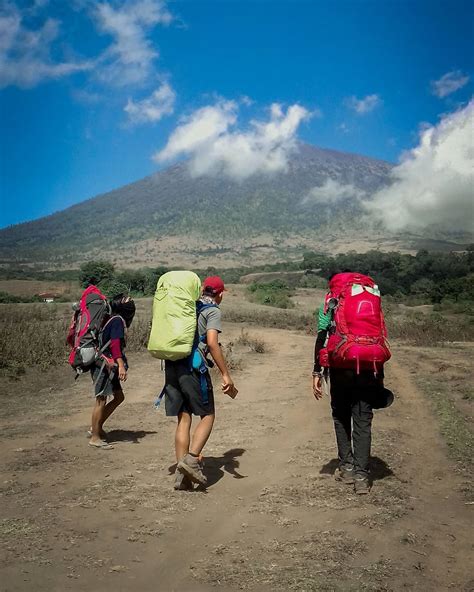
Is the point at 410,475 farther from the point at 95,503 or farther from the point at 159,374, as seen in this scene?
the point at 159,374

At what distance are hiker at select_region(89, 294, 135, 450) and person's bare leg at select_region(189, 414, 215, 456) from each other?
4.43 ft

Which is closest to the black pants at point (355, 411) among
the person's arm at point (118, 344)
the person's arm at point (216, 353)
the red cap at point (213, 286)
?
the person's arm at point (216, 353)

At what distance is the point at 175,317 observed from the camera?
13.3 ft

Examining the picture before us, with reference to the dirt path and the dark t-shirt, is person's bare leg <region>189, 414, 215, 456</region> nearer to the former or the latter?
the dirt path

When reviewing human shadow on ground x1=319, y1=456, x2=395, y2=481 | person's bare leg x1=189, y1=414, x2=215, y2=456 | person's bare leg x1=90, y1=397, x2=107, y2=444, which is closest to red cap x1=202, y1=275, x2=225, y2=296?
person's bare leg x1=189, y1=414, x2=215, y2=456

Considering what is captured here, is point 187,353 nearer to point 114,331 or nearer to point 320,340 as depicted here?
point 320,340

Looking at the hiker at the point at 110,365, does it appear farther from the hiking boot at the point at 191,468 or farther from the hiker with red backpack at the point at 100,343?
the hiking boot at the point at 191,468

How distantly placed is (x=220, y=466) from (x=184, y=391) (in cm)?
102

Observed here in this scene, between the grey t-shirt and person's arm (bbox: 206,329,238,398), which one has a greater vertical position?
the grey t-shirt

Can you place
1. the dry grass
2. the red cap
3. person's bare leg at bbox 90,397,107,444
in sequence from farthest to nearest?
the dry grass → person's bare leg at bbox 90,397,107,444 → the red cap

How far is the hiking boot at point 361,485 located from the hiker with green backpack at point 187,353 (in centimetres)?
114

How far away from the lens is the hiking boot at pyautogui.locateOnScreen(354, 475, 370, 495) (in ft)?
12.9

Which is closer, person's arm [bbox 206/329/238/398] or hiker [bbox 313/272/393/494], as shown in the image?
hiker [bbox 313/272/393/494]

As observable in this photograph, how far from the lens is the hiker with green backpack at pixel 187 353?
4020 mm
